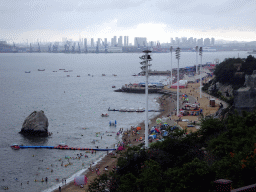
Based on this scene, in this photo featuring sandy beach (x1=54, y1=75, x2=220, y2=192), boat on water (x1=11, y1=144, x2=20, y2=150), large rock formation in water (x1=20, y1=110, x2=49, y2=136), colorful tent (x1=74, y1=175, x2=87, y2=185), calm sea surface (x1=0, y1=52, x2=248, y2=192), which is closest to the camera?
colorful tent (x1=74, y1=175, x2=87, y2=185)

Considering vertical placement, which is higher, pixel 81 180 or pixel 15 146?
pixel 81 180

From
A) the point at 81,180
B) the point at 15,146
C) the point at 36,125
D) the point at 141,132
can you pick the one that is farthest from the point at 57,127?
the point at 81,180

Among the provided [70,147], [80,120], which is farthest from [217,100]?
[70,147]

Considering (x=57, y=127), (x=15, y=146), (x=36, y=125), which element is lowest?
(x=57, y=127)

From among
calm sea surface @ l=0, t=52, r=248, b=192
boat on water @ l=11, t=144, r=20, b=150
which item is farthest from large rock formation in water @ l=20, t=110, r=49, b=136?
boat on water @ l=11, t=144, r=20, b=150

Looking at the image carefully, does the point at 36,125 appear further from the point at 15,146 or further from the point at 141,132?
the point at 141,132

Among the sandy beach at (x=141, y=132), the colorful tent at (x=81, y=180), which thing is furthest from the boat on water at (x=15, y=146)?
the colorful tent at (x=81, y=180)

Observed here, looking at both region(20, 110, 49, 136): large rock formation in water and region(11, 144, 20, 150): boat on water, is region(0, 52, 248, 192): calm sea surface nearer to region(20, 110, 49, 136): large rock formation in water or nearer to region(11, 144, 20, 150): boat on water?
region(11, 144, 20, 150): boat on water

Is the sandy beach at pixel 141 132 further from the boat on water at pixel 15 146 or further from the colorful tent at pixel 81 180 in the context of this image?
the boat on water at pixel 15 146

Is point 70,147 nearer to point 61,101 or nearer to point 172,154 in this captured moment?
point 172,154
